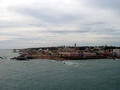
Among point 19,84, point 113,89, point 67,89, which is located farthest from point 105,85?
point 19,84

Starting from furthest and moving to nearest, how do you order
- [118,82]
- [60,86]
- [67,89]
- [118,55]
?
[118,55] < [118,82] < [60,86] < [67,89]

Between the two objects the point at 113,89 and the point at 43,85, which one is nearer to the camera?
the point at 113,89

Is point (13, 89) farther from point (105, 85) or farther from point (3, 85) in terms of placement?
point (105, 85)

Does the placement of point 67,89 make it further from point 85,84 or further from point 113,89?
point 113,89

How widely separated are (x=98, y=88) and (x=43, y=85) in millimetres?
3049

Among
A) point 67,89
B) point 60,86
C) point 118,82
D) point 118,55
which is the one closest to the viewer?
point 67,89

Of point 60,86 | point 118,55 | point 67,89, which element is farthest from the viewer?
point 118,55

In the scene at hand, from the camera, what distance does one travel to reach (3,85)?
1022 cm

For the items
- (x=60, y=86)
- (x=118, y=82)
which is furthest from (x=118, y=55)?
(x=60, y=86)

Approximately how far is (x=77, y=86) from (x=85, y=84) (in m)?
0.67

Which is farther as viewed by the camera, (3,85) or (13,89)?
(3,85)

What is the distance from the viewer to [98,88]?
31.4 feet

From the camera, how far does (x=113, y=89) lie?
31.0ft

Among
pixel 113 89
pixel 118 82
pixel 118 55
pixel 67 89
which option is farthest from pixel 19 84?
pixel 118 55
